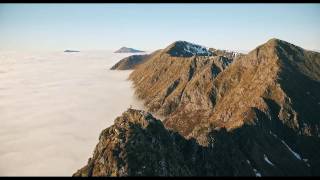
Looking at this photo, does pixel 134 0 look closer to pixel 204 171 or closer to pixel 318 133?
pixel 204 171

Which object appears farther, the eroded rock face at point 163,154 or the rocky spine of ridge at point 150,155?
the eroded rock face at point 163,154

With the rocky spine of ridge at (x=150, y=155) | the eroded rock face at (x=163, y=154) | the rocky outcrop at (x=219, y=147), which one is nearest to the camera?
the rocky spine of ridge at (x=150, y=155)

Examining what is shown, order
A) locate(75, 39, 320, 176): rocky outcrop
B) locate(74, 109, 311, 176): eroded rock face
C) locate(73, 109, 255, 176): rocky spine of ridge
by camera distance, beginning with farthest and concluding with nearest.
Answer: locate(75, 39, 320, 176): rocky outcrop < locate(74, 109, 311, 176): eroded rock face < locate(73, 109, 255, 176): rocky spine of ridge

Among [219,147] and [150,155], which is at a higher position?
[150,155]

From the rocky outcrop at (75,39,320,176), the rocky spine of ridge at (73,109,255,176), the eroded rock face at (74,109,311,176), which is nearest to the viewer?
the rocky spine of ridge at (73,109,255,176)

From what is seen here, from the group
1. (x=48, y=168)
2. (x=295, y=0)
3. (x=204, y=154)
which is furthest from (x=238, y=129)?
(x=295, y=0)

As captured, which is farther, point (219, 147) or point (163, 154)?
point (219, 147)

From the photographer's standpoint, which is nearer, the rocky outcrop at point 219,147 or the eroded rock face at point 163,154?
the eroded rock face at point 163,154

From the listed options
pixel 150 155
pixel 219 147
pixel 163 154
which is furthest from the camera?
pixel 219 147

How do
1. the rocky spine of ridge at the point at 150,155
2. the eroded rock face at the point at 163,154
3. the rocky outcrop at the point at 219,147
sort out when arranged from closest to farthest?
the rocky spine of ridge at the point at 150,155
the eroded rock face at the point at 163,154
the rocky outcrop at the point at 219,147

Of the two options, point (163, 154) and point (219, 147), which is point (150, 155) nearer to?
point (163, 154)

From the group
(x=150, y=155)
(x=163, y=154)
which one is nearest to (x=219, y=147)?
(x=163, y=154)

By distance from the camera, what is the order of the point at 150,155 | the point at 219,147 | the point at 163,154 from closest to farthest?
the point at 150,155, the point at 163,154, the point at 219,147
